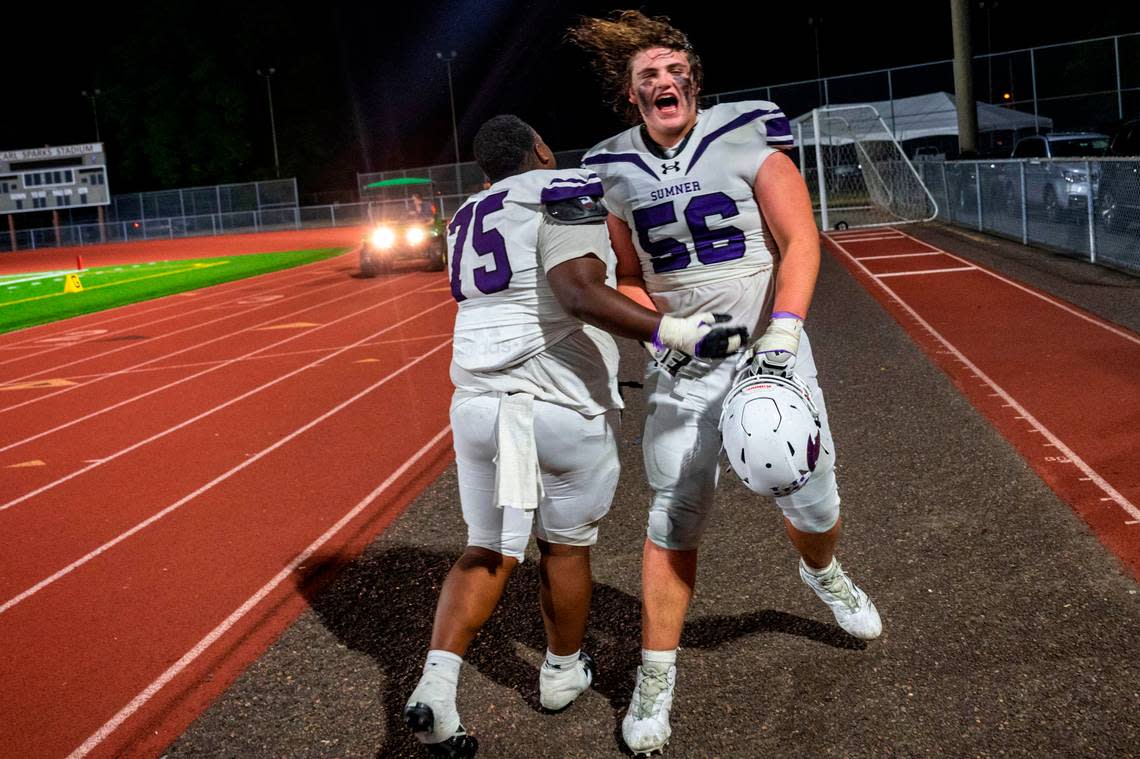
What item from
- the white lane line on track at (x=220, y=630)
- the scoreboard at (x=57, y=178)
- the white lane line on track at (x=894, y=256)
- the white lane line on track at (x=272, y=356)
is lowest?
the white lane line on track at (x=220, y=630)

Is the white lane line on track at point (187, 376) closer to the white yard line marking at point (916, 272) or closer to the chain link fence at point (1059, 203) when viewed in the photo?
the white yard line marking at point (916, 272)

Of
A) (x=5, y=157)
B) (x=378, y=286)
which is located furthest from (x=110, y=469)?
(x=5, y=157)

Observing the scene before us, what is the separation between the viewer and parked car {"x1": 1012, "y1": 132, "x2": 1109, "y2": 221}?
15.8 meters

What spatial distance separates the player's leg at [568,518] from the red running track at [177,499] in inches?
54.4

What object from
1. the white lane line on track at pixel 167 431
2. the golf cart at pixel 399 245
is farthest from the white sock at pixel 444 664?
the golf cart at pixel 399 245

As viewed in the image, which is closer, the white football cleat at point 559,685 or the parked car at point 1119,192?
the white football cleat at point 559,685

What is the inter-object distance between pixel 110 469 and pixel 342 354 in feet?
16.2

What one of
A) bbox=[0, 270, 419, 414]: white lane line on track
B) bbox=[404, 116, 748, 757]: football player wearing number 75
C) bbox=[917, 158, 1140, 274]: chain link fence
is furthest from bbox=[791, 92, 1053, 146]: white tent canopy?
bbox=[404, 116, 748, 757]: football player wearing number 75

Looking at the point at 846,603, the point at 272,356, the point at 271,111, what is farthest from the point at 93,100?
the point at 846,603

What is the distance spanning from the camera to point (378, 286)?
2239 cm

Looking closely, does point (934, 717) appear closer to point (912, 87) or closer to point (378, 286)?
point (378, 286)

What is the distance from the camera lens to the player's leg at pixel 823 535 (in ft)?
11.7

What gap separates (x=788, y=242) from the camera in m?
3.44

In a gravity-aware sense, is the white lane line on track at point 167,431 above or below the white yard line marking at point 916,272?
below
